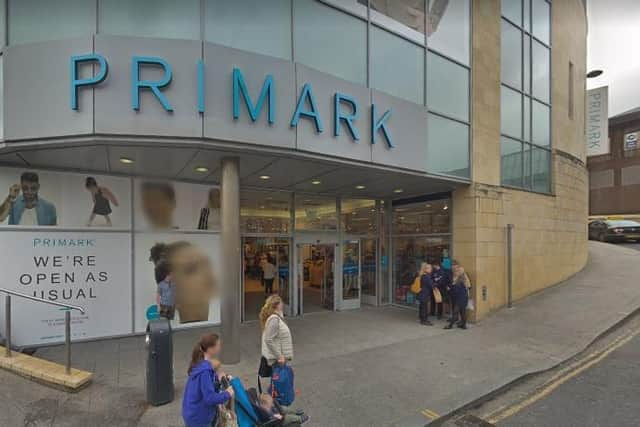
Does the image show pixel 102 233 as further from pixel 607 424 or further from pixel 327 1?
pixel 607 424

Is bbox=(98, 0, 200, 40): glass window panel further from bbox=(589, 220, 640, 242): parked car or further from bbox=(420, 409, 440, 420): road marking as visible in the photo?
bbox=(589, 220, 640, 242): parked car

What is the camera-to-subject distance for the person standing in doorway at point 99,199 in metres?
7.48

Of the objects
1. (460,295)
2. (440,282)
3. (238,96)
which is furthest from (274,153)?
(440,282)

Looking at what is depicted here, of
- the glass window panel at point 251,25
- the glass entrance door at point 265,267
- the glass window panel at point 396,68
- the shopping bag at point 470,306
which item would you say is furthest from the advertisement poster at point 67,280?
the shopping bag at point 470,306

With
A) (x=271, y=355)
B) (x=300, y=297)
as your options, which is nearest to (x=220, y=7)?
(x=271, y=355)

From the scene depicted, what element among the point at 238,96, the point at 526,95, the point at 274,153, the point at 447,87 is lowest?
the point at 274,153

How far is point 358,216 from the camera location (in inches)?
442

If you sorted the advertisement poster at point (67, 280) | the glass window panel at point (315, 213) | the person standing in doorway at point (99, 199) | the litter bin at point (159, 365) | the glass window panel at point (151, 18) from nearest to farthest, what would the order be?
the litter bin at point (159, 365) < the glass window panel at point (151, 18) < the advertisement poster at point (67, 280) < the person standing in doorway at point (99, 199) < the glass window panel at point (315, 213)

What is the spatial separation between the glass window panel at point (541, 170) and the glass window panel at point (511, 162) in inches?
36.0

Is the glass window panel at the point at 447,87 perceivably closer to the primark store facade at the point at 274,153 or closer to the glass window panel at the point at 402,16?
the primark store facade at the point at 274,153

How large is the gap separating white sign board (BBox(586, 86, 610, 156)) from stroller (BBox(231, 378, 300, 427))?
19300 mm

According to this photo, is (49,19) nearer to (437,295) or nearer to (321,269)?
(321,269)

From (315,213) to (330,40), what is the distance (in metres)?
4.85

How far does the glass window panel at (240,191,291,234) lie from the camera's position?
9.32 m
